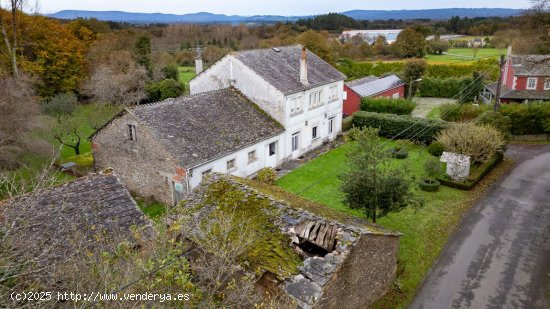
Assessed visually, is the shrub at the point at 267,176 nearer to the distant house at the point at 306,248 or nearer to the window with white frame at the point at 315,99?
the window with white frame at the point at 315,99

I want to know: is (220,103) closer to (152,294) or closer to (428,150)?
(428,150)

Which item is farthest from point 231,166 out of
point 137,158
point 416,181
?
point 416,181

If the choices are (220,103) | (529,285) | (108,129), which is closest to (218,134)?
(220,103)

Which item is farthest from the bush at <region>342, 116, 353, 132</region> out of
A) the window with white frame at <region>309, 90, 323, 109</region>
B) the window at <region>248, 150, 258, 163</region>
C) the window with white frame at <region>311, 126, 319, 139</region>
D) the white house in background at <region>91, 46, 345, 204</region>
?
the window at <region>248, 150, 258, 163</region>

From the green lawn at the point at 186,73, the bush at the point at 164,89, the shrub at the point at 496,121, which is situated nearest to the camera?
the shrub at the point at 496,121

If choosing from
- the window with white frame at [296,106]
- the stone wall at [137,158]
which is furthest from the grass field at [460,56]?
the stone wall at [137,158]
